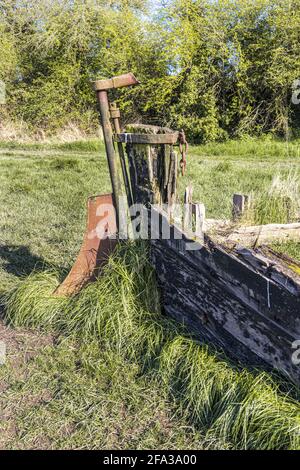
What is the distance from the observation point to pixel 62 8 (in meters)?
18.7

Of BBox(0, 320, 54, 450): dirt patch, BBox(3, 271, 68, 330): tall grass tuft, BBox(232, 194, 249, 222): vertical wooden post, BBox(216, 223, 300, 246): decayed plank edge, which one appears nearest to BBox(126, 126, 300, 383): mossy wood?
BBox(216, 223, 300, 246): decayed plank edge

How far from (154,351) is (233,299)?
2.45ft

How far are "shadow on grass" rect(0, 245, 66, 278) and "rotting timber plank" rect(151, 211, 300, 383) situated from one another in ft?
5.02

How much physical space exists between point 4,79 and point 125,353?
59.1 ft

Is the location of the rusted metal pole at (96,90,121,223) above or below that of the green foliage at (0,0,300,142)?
below

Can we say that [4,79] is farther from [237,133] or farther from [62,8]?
[237,133]

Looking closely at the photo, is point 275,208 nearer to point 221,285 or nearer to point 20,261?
point 221,285

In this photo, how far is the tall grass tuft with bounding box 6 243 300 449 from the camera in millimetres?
2443

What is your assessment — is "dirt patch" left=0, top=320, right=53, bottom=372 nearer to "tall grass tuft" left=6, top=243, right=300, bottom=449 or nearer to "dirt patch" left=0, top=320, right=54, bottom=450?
"dirt patch" left=0, top=320, right=54, bottom=450

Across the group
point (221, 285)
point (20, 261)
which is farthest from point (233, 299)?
point (20, 261)

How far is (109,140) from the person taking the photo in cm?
367

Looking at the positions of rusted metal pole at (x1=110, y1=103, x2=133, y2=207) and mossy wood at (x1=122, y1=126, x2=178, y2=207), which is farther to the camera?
rusted metal pole at (x1=110, y1=103, x2=133, y2=207)

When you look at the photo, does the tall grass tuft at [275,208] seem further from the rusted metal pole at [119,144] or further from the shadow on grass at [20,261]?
the shadow on grass at [20,261]

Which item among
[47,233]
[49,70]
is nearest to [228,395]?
[47,233]
